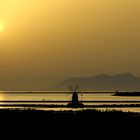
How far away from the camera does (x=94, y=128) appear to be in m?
36.8

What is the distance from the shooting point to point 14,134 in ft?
108

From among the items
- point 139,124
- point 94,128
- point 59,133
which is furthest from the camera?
point 139,124

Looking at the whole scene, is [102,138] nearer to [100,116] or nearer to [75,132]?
[75,132]

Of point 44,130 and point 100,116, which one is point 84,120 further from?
point 44,130

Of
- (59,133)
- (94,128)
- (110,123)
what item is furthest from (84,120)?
(59,133)

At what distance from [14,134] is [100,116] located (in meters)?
14.9

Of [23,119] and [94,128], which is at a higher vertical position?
[23,119]

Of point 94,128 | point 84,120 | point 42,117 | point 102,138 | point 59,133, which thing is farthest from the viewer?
point 42,117

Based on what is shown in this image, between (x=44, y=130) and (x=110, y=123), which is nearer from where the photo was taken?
(x=44, y=130)

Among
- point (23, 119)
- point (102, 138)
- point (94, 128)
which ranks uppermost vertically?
point (23, 119)

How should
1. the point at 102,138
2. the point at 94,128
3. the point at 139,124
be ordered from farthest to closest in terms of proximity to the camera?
the point at 139,124 < the point at 94,128 < the point at 102,138

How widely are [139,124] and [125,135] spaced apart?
702 centimetres

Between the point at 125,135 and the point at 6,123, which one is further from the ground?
the point at 6,123

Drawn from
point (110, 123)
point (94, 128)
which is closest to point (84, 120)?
point (110, 123)
